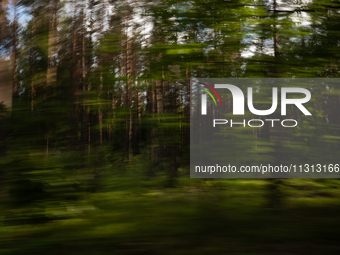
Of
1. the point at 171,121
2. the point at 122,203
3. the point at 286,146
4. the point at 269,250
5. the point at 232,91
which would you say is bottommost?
the point at 269,250

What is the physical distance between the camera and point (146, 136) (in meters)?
4.32

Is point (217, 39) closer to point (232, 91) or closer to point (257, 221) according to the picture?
point (232, 91)

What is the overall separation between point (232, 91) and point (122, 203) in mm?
2533

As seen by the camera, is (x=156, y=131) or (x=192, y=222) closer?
→ (x=192, y=222)

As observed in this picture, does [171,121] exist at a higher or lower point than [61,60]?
lower

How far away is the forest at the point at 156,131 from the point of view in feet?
11.4

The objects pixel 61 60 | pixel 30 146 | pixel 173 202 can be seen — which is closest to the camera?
pixel 173 202

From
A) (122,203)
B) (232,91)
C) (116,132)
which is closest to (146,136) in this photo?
(116,132)

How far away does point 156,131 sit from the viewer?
162 inches

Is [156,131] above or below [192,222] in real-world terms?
above

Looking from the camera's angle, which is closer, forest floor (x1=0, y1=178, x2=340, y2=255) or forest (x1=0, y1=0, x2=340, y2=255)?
forest floor (x1=0, y1=178, x2=340, y2=255)

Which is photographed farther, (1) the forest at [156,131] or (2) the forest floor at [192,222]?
(1) the forest at [156,131]

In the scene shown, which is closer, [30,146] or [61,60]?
[30,146]

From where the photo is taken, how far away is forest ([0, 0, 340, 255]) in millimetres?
3461
